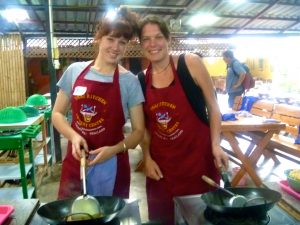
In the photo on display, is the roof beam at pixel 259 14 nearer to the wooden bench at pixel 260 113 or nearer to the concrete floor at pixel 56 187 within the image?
the wooden bench at pixel 260 113

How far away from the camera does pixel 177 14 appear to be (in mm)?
7520

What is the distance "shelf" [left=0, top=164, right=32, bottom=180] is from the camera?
3.13 meters

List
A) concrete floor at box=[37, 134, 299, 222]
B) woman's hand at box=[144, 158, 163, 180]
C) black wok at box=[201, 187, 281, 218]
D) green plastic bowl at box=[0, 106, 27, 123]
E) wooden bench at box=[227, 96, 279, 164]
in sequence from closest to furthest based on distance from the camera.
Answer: black wok at box=[201, 187, 281, 218] → woman's hand at box=[144, 158, 163, 180] → green plastic bowl at box=[0, 106, 27, 123] → concrete floor at box=[37, 134, 299, 222] → wooden bench at box=[227, 96, 279, 164]

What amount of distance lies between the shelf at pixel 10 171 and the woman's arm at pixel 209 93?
2117mm

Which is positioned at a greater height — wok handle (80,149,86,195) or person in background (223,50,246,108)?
person in background (223,50,246,108)

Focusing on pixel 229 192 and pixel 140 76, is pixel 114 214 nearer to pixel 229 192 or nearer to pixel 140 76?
pixel 229 192

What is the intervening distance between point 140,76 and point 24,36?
7007 mm

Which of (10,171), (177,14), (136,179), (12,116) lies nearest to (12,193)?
(10,171)

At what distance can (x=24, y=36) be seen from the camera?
801cm

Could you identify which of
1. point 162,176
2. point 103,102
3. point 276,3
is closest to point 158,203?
point 162,176

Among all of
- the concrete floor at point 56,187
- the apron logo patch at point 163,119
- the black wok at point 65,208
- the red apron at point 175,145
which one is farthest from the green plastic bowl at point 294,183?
the concrete floor at point 56,187

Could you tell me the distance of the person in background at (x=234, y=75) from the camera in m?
6.35

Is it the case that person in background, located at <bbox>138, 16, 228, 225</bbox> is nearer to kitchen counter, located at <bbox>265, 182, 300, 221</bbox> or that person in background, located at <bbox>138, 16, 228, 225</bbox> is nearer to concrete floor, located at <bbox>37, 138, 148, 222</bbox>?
kitchen counter, located at <bbox>265, 182, 300, 221</bbox>

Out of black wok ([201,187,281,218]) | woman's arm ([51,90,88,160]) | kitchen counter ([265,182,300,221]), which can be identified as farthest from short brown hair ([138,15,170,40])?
kitchen counter ([265,182,300,221])
